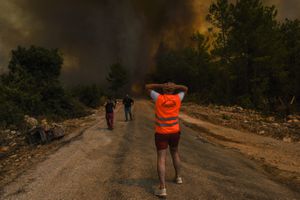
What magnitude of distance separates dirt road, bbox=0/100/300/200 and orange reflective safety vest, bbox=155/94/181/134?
136 centimetres

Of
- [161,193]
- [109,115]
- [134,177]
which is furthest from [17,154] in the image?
[161,193]

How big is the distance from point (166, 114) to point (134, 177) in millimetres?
2064

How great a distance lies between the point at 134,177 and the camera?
16.0 feet

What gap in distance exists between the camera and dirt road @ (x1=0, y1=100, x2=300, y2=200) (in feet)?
13.5

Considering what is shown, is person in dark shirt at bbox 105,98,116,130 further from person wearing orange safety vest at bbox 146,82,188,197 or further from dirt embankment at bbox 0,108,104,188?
person wearing orange safety vest at bbox 146,82,188,197

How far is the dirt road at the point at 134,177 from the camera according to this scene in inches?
162

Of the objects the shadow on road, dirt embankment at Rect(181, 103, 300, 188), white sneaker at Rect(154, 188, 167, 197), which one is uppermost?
white sneaker at Rect(154, 188, 167, 197)

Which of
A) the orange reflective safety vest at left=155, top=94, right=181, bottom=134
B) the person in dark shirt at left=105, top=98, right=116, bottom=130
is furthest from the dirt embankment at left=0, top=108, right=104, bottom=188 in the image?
the orange reflective safety vest at left=155, top=94, right=181, bottom=134

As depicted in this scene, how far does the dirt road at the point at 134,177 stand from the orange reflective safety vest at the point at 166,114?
136cm

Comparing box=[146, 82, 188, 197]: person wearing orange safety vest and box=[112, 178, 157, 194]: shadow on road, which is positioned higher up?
box=[146, 82, 188, 197]: person wearing orange safety vest

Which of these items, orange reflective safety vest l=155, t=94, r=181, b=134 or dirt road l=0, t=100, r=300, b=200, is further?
dirt road l=0, t=100, r=300, b=200

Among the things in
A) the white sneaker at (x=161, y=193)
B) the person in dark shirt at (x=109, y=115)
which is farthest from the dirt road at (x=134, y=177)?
the person in dark shirt at (x=109, y=115)

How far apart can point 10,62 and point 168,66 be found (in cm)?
4437

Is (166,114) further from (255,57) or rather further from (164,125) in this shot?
(255,57)
